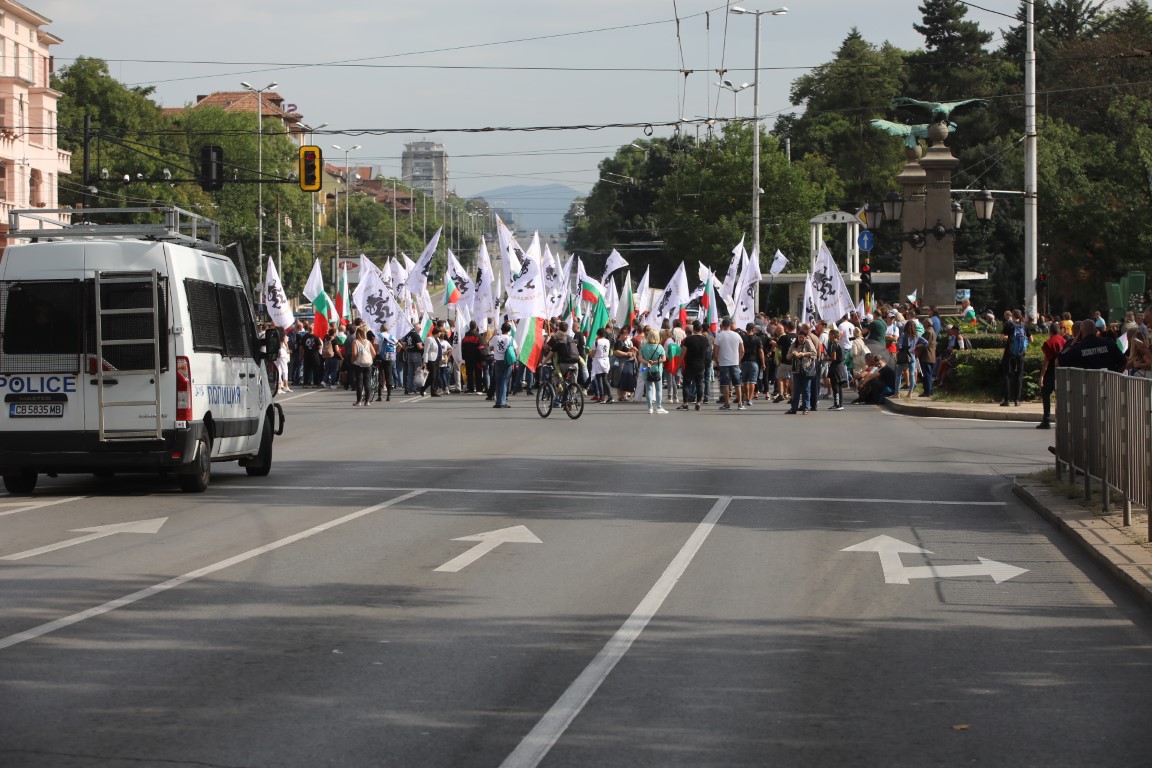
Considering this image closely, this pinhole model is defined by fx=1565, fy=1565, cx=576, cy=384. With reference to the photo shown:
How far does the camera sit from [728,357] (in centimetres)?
3231

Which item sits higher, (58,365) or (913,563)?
(58,365)

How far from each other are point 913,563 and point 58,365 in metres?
8.66

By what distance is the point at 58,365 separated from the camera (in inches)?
604

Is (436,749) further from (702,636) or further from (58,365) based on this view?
(58,365)

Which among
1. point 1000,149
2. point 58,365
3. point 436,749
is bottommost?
point 436,749

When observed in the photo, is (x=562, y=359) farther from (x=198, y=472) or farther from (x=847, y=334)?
(x=198, y=472)

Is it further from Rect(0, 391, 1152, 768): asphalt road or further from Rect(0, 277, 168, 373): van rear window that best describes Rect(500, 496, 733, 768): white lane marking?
Rect(0, 277, 168, 373): van rear window

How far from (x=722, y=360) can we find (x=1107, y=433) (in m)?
19.3

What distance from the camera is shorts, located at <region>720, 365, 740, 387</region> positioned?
32.4 metres

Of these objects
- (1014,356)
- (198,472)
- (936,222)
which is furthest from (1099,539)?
(936,222)

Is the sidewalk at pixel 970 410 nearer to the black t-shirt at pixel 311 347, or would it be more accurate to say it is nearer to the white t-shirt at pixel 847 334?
the white t-shirt at pixel 847 334

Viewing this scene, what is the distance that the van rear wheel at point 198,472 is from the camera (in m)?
15.7

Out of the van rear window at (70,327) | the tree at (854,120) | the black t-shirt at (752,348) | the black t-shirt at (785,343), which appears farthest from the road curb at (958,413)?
the tree at (854,120)

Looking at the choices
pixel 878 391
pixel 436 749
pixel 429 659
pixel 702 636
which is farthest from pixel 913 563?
pixel 878 391
